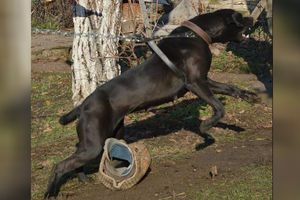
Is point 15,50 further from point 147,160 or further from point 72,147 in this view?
point 72,147

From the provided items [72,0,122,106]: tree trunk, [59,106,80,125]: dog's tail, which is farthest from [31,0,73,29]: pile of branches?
[59,106,80,125]: dog's tail

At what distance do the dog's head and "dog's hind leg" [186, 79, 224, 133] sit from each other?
26.5 inches

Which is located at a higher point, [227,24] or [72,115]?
[227,24]

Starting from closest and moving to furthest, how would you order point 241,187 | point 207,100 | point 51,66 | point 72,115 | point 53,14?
1. point 241,187
2. point 72,115
3. point 207,100
4. point 51,66
5. point 53,14

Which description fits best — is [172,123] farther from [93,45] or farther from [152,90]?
[152,90]

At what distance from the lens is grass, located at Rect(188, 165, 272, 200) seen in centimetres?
475

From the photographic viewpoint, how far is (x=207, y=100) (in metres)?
5.89

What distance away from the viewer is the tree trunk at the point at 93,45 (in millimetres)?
8086

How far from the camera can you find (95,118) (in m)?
5.28

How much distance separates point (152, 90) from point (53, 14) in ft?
36.9

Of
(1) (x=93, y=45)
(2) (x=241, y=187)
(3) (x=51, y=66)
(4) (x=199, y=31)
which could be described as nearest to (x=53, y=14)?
(3) (x=51, y=66)

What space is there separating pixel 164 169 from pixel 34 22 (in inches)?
456

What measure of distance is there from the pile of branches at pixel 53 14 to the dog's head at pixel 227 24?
32.6 feet

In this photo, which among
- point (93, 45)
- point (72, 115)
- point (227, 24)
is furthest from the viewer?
point (93, 45)
